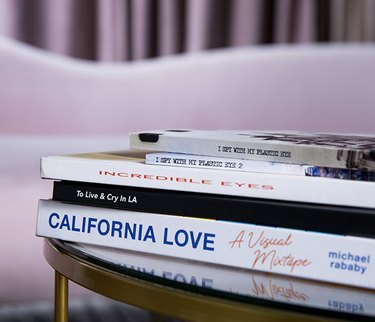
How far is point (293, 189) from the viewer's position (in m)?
0.40

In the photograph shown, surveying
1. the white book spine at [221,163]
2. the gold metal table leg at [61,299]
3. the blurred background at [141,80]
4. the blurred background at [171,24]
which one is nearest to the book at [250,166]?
the white book spine at [221,163]

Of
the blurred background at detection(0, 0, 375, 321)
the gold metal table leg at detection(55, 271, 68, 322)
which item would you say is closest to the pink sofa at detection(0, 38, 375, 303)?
the blurred background at detection(0, 0, 375, 321)

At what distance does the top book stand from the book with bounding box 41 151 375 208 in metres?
0.02

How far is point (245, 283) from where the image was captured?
0.39 metres

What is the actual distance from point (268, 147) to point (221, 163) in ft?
0.12

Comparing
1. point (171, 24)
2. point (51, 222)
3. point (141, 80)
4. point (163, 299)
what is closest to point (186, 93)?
point (141, 80)

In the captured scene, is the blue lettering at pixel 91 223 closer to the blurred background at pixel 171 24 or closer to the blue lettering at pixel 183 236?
the blue lettering at pixel 183 236

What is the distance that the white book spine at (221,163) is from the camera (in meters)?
0.42

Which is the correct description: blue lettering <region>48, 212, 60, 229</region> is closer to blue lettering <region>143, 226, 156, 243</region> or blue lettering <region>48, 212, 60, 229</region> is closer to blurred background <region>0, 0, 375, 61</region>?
blue lettering <region>143, 226, 156, 243</region>

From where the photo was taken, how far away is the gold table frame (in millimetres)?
337

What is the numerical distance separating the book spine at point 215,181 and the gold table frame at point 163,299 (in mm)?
62

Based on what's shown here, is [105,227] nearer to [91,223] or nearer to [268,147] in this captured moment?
[91,223]

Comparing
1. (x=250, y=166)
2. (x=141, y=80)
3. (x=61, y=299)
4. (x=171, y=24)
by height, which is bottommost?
(x=61, y=299)

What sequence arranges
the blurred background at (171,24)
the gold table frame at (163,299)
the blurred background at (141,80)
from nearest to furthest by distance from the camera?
1. the gold table frame at (163,299)
2. the blurred background at (141,80)
3. the blurred background at (171,24)
